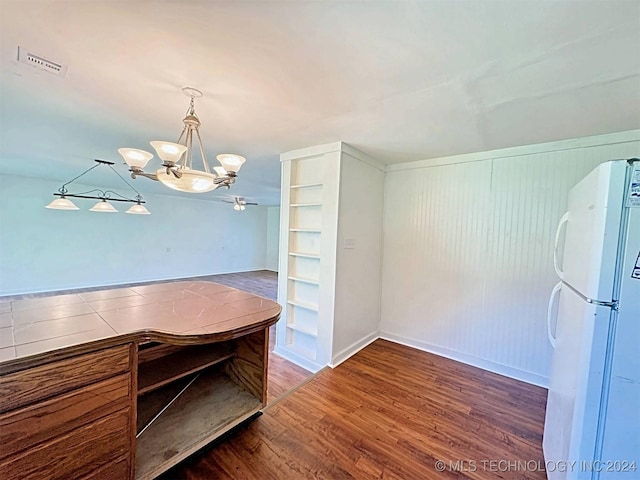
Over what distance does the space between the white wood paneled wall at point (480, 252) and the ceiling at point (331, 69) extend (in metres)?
0.34

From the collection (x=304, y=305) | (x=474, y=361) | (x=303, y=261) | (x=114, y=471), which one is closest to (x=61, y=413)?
(x=114, y=471)

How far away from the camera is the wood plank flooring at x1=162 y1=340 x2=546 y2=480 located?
5.20ft

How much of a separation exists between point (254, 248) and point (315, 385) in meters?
7.47

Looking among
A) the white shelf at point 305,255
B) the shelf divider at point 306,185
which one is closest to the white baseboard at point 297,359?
the white shelf at point 305,255

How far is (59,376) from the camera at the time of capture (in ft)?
3.47

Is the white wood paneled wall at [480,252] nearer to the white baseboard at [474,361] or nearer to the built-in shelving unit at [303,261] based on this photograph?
the white baseboard at [474,361]

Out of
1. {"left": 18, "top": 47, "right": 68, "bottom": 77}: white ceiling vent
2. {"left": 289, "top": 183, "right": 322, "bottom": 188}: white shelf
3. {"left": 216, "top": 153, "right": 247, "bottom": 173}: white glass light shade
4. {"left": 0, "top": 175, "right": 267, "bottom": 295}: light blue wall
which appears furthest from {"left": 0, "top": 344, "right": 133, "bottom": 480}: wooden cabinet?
{"left": 0, "top": 175, "right": 267, "bottom": 295}: light blue wall

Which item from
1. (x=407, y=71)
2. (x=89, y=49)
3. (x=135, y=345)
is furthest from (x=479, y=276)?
(x=89, y=49)

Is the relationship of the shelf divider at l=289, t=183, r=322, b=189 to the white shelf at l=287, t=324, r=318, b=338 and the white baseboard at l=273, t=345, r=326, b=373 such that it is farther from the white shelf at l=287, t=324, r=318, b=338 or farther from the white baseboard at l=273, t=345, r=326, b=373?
the white baseboard at l=273, t=345, r=326, b=373

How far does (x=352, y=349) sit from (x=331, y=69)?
282 cm

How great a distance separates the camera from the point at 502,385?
253 centimetres

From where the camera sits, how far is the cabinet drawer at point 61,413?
965 mm

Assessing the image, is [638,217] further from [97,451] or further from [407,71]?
[97,451]

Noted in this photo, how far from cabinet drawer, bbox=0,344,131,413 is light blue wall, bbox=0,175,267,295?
6525 mm
